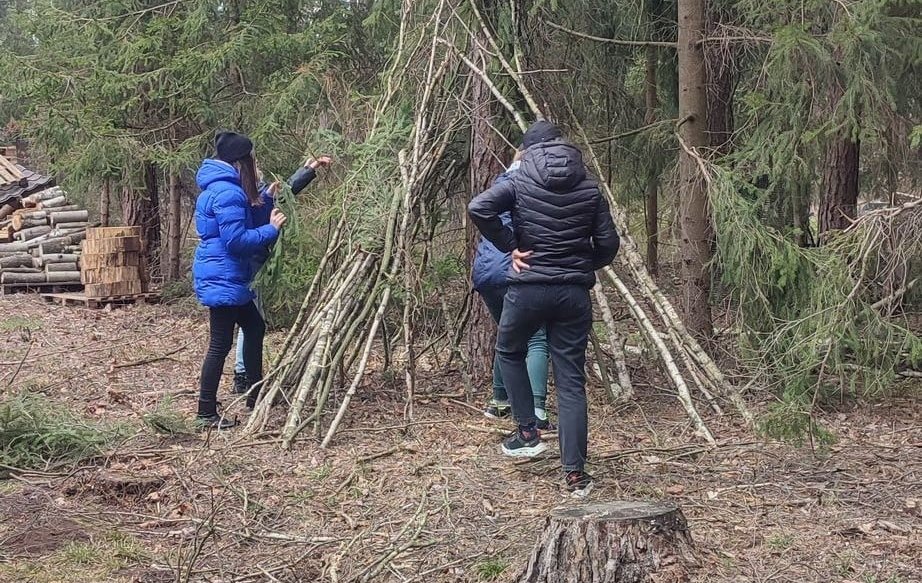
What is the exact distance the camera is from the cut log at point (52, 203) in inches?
595

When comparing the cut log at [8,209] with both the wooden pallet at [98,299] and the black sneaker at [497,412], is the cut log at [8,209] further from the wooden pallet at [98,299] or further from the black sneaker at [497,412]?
the black sneaker at [497,412]

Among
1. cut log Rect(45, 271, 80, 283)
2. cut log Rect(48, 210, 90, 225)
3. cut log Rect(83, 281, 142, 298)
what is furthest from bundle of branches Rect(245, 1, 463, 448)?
cut log Rect(48, 210, 90, 225)

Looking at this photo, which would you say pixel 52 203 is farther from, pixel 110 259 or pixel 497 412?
pixel 497 412

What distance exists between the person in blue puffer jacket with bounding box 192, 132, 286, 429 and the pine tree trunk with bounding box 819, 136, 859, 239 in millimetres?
5136

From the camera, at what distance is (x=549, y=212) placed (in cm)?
496

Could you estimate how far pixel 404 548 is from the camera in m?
4.27

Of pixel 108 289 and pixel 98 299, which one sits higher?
pixel 108 289

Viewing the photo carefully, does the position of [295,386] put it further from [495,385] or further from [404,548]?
[404,548]

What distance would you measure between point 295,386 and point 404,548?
2393mm

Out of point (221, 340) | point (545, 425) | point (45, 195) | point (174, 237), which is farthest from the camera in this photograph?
point (45, 195)

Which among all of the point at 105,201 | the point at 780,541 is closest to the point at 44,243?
the point at 105,201

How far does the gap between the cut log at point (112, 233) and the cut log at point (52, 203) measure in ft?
8.38

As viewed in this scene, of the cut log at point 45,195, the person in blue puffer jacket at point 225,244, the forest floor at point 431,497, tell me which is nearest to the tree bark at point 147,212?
the cut log at point 45,195

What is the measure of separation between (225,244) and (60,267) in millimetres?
8504
